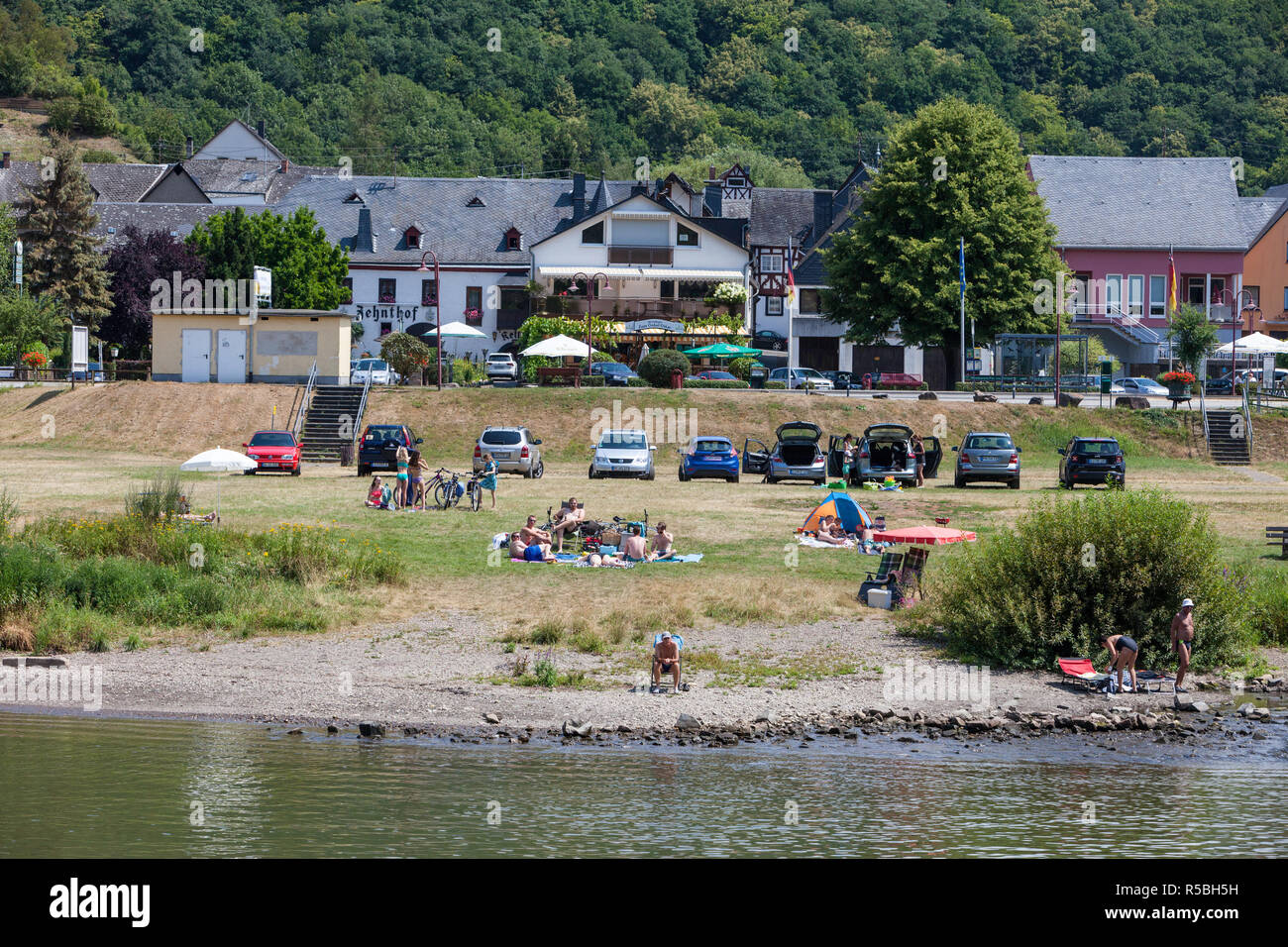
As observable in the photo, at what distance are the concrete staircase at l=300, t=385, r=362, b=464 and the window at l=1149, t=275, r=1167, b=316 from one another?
4633 cm

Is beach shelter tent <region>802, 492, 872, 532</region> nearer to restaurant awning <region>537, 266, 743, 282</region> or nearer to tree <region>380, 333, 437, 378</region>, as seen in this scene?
tree <region>380, 333, 437, 378</region>

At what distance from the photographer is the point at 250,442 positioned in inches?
1624

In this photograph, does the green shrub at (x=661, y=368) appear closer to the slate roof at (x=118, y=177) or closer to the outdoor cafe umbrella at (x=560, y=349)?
the outdoor cafe umbrella at (x=560, y=349)

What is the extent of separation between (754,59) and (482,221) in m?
85.9

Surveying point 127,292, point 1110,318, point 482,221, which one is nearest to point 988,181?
point 1110,318

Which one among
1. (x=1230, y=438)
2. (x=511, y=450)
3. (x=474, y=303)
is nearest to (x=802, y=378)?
(x=474, y=303)

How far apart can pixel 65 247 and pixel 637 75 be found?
103756 mm

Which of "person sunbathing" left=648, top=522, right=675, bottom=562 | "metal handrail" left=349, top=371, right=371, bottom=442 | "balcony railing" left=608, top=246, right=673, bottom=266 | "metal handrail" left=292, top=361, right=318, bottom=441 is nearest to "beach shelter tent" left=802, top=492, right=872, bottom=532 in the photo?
"person sunbathing" left=648, top=522, right=675, bottom=562

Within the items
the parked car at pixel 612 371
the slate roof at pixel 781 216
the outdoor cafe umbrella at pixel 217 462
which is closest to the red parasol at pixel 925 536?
the outdoor cafe umbrella at pixel 217 462

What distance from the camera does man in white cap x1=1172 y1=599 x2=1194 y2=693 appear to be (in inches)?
758

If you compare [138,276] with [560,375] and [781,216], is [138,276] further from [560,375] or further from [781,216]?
[781,216]

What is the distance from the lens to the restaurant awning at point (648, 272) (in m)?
77.4

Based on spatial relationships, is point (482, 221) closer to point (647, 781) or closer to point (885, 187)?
point (885, 187)
